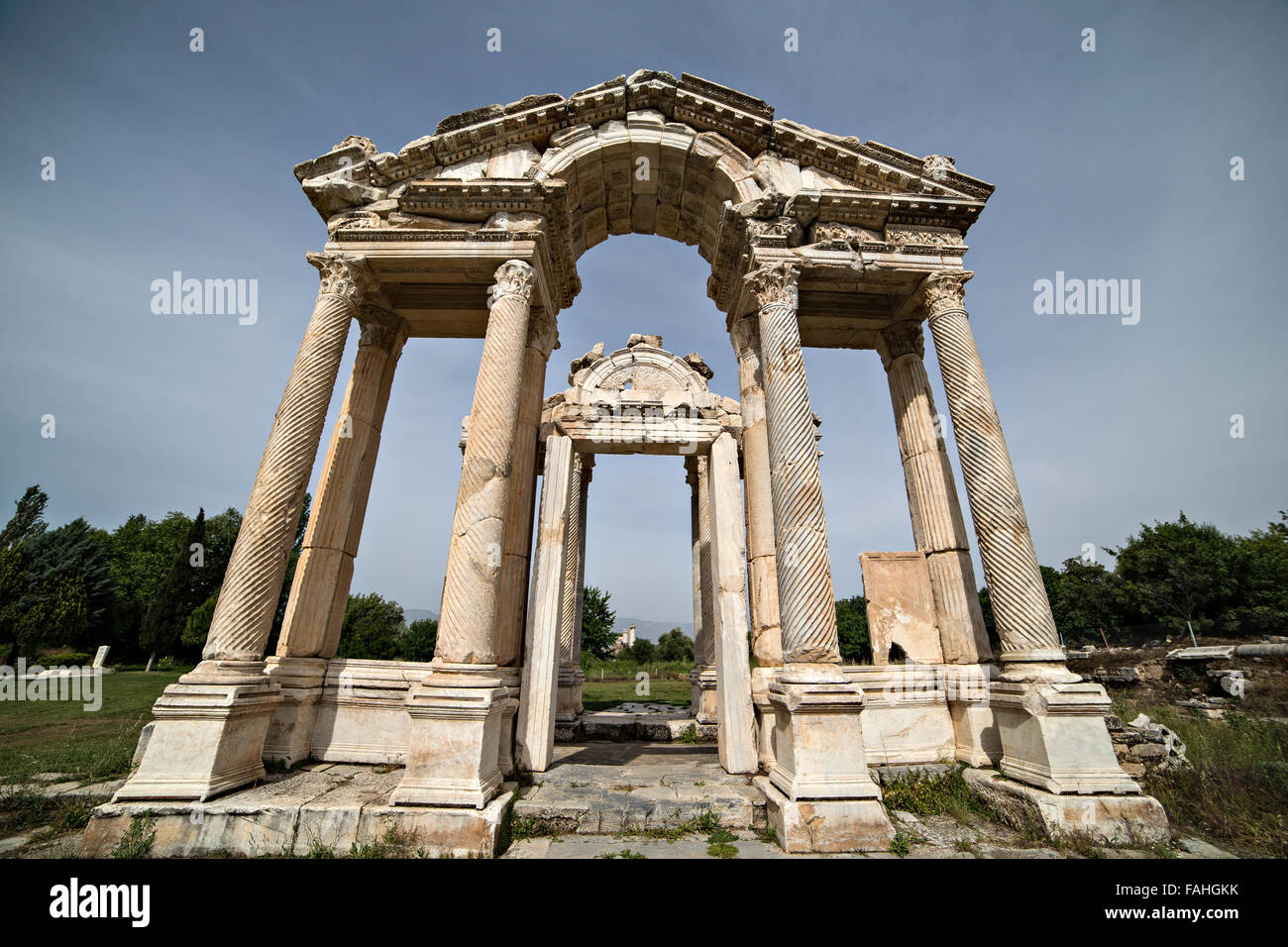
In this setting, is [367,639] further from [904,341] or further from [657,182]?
[904,341]

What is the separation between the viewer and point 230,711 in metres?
5.81

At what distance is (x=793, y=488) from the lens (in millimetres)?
7078

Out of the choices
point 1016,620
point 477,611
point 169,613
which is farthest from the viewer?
point 169,613

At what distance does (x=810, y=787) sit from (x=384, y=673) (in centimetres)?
624

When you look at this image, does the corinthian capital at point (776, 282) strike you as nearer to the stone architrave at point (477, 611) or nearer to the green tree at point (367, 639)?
the stone architrave at point (477, 611)

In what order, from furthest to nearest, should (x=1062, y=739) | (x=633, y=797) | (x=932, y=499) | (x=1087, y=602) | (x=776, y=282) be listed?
(x=1087, y=602) → (x=932, y=499) → (x=776, y=282) → (x=633, y=797) → (x=1062, y=739)

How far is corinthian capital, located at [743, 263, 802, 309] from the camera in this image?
27.1 feet

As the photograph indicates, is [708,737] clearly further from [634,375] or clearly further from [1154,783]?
[634,375]

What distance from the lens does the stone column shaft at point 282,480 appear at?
6.48 m

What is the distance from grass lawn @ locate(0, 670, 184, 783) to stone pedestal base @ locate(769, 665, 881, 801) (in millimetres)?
9286

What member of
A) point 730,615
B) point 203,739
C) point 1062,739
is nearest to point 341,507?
point 203,739

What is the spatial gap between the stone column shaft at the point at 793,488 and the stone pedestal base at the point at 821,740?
0.36 meters

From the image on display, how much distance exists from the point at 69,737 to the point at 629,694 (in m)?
17.5
